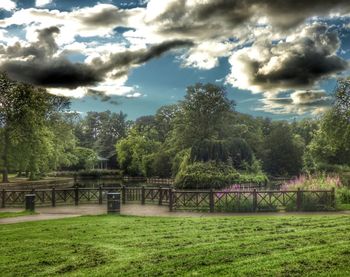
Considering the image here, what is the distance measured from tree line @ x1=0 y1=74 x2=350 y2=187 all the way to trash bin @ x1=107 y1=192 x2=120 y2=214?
67.8ft

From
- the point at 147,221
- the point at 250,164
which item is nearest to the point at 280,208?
the point at 147,221

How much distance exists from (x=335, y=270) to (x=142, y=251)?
16.1 ft

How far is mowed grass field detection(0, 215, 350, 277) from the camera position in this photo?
9.22 m

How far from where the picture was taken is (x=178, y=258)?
399 inches

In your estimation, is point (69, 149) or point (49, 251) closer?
point (49, 251)

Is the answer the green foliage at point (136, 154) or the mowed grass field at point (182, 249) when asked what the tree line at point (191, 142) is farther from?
the mowed grass field at point (182, 249)

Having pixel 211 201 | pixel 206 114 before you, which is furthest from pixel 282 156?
pixel 211 201

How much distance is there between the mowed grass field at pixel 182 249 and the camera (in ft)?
30.2

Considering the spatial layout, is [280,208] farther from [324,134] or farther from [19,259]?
[324,134]

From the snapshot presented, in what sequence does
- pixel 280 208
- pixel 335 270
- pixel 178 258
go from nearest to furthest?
pixel 335 270
pixel 178 258
pixel 280 208

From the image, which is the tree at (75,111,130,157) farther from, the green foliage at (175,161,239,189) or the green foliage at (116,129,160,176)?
the green foliage at (175,161,239,189)

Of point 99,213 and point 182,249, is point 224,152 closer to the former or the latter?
point 99,213

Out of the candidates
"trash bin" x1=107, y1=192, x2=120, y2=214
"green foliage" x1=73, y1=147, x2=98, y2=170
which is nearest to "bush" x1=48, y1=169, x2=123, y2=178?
"green foliage" x1=73, y1=147, x2=98, y2=170

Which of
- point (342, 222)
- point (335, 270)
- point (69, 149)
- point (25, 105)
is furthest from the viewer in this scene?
point (69, 149)
